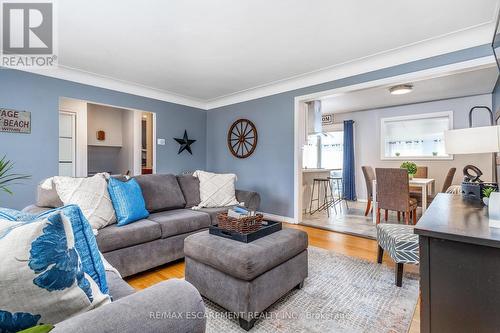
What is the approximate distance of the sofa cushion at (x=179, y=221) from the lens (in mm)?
2422

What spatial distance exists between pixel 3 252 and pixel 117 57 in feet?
10.9

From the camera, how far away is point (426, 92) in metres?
4.80

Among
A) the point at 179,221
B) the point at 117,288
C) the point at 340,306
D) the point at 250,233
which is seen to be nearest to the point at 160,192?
the point at 179,221

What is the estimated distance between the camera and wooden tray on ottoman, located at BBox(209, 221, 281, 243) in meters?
1.73

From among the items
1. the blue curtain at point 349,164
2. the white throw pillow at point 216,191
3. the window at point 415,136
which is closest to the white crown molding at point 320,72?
the white throw pillow at point 216,191

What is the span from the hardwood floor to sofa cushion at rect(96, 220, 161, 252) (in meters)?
0.34

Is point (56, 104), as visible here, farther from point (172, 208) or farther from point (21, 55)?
point (172, 208)

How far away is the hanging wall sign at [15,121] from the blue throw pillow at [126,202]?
2.01 meters

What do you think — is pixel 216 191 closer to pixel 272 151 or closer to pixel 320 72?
pixel 272 151

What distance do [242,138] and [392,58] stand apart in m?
2.75

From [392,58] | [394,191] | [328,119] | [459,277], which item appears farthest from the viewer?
[328,119]

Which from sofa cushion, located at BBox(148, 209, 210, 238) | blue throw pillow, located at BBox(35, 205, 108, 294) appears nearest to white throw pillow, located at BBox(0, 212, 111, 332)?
blue throw pillow, located at BBox(35, 205, 108, 294)

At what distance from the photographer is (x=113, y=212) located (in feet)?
7.38

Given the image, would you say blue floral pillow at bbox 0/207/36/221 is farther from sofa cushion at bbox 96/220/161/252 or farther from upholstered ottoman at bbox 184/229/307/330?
sofa cushion at bbox 96/220/161/252
